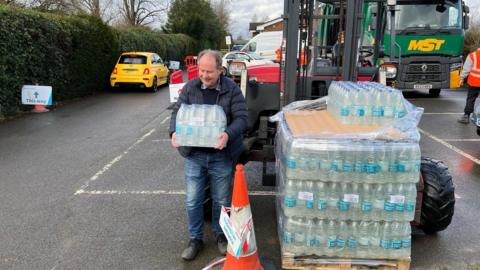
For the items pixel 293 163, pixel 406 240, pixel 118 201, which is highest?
pixel 293 163

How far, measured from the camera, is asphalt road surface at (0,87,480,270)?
3.91 metres

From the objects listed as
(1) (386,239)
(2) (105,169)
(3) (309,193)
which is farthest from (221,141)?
(2) (105,169)

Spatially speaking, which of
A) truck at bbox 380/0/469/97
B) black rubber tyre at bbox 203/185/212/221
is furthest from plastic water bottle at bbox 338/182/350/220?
truck at bbox 380/0/469/97

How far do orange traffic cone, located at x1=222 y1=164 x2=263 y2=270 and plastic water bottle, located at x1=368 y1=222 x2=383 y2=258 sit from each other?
0.96 m

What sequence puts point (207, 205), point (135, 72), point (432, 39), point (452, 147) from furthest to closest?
point (135, 72)
point (432, 39)
point (452, 147)
point (207, 205)

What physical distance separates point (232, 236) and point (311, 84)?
2534 millimetres

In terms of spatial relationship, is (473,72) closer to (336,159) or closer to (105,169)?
(336,159)

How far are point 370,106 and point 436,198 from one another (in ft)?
3.86

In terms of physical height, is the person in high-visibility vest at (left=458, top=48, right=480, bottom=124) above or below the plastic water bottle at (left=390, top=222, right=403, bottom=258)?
above

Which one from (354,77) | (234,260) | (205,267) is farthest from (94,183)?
(354,77)

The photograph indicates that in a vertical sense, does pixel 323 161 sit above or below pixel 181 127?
below

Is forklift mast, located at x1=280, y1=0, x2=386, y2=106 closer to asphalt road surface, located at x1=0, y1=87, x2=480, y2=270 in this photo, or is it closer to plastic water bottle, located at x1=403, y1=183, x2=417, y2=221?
asphalt road surface, located at x1=0, y1=87, x2=480, y2=270

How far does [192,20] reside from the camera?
4256 centimetres

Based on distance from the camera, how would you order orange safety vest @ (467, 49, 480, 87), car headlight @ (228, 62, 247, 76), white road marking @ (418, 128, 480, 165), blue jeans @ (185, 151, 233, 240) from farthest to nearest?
orange safety vest @ (467, 49, 480, 87) < white road marking @ (418, 128, 480, 165) < car headlight @ (228, 62, 247, 76) < blue jeans @ (185, 151, 233, 240)
